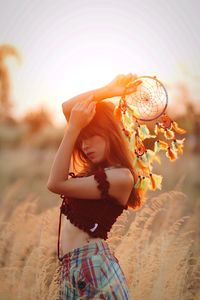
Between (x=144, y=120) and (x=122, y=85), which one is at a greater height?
(x=122, y=85)

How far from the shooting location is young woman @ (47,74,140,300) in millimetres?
2711

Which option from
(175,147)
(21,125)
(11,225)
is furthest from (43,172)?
(175,147)

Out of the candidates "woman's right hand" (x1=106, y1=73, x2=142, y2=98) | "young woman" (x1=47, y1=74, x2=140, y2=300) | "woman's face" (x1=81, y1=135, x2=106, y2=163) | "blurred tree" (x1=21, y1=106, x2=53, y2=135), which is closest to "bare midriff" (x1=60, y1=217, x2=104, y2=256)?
"young woman" (x1=47, y1=74, x2=140, y2=300)

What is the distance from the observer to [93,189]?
2.73 metres

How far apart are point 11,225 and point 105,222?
2028 mm

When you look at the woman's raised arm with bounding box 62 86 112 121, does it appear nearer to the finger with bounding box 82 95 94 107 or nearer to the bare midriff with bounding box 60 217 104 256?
the finger with bounding box 82 95 94 107

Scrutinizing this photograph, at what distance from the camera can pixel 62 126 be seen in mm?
35688

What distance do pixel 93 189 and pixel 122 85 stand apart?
468 millimetres

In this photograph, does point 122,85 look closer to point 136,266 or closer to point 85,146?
point 85,146

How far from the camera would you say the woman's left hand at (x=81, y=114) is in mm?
2725

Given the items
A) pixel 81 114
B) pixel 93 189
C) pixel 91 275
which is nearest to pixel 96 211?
pixel 93 189

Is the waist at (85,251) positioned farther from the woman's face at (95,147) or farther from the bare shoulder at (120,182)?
the woman's face at (95,147)

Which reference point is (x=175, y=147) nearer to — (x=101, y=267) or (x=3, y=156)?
(x=101, y=267)

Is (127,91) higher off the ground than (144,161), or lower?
higher
